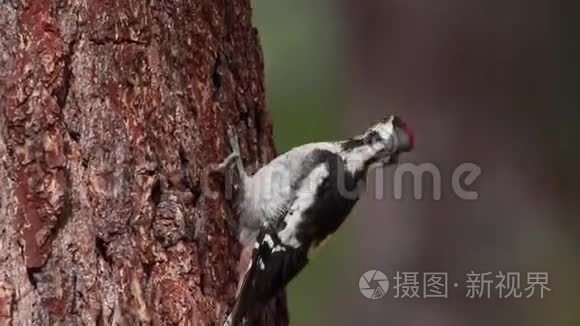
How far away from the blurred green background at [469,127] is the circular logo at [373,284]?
0.12ft

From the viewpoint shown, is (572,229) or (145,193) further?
(572,229)

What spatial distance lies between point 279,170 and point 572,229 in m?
1.87

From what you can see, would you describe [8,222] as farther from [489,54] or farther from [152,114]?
[489,54]

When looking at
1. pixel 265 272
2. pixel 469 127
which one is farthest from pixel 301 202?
pixel 469 127

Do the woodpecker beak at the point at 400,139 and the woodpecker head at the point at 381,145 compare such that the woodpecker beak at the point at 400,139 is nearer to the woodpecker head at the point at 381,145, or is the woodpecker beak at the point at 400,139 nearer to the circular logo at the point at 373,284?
the woodpecker head at the point at 381,145

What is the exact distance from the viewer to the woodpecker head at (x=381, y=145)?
346 cm

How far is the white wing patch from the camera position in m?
3.35

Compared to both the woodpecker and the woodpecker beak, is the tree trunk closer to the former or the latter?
the woodpecker

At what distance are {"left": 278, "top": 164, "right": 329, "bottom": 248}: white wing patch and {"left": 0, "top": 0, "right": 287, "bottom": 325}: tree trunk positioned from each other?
246mm

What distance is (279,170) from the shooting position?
3414 mm

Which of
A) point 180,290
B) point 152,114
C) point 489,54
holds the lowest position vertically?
point 180,290

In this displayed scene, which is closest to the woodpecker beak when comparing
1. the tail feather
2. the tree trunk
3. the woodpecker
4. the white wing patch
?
the woodpecker

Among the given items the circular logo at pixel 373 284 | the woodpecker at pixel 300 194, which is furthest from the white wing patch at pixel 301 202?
the circular logo at pixel 373 284

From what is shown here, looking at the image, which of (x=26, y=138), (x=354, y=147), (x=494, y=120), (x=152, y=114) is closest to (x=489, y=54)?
(x=494, y=120)
